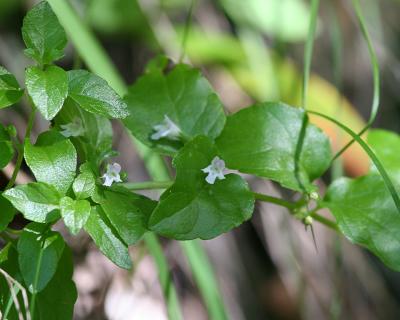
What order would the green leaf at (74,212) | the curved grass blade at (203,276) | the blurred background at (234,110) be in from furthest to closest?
the blurred background at (234,110)
the curved grass blade at (203,276)
the green leaf at (74,212)

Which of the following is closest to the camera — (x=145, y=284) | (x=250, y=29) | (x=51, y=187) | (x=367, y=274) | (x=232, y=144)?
(x=51, y=187)

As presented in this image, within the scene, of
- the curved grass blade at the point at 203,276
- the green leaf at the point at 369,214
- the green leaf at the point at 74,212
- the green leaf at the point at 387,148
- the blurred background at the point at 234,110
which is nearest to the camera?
the green leaf at the point at 74,212

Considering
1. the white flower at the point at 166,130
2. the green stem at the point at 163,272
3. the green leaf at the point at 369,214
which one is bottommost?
the green stem at the point at 163,272

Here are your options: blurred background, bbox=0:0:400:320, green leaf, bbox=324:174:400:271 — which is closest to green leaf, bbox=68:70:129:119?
green leaf, bbox=324:174:400:271

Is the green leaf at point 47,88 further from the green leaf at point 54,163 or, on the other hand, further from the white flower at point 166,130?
the white flower at point 166,130

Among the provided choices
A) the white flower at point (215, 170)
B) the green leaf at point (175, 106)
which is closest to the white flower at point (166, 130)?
the green leaf at point (175, 106)

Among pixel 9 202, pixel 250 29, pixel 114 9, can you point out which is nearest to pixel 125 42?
pixel 114 9

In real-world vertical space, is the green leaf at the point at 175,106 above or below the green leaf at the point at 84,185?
below

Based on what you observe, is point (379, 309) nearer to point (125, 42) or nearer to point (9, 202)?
point (125, 42)
